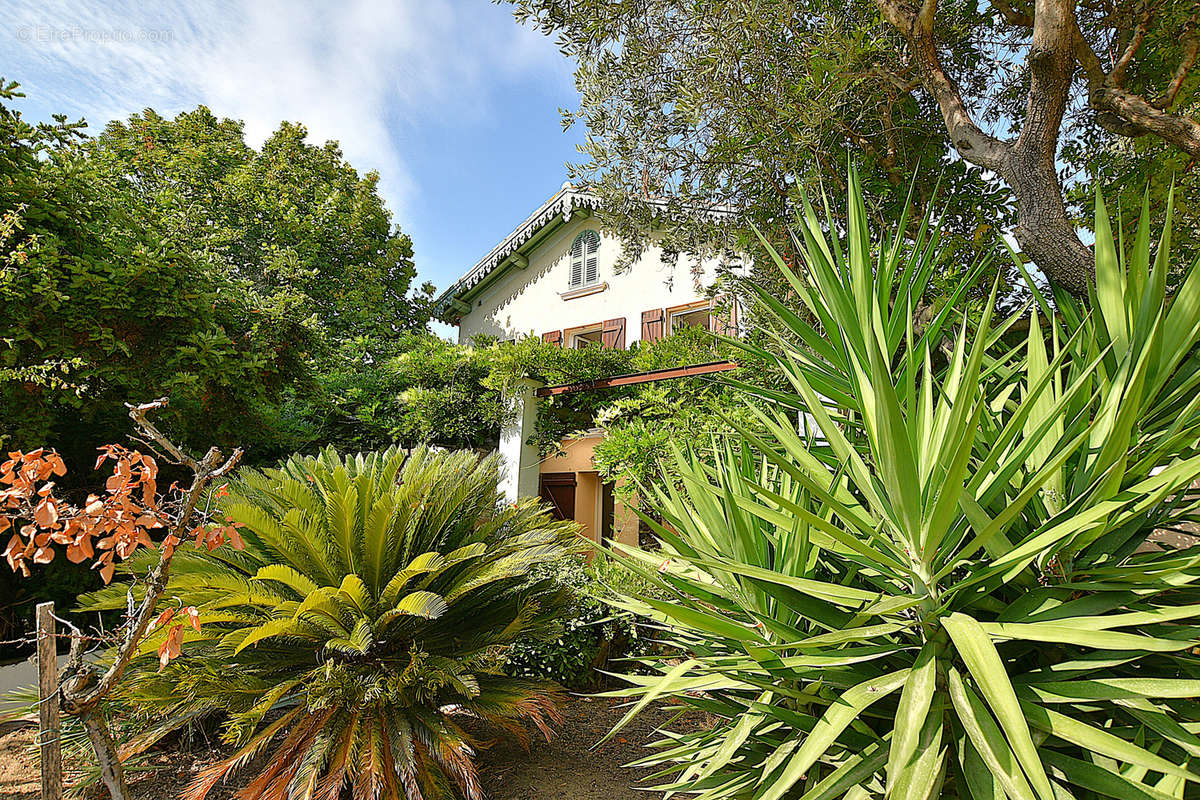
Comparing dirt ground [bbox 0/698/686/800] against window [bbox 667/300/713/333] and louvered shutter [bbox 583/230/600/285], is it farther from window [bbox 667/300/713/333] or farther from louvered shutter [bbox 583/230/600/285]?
louvered shutter [bbox 583/230/600/285]

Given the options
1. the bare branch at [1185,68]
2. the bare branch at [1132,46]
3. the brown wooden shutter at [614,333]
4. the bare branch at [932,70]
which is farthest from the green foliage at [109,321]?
the bare branch at [1185,68]

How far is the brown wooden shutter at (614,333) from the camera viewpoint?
1046 centimetres

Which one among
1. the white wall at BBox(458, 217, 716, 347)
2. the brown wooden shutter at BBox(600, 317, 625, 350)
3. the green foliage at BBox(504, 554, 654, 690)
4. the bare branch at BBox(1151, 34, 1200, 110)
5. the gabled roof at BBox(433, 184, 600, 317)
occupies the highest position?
the gabled roof at BBox(433, 184, 600, 317)

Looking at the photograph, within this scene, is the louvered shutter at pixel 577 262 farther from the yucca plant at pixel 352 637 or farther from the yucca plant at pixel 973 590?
the yucca plant at pixel 973 590

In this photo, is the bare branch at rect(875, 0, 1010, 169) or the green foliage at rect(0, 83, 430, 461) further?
the green foliage at rect(0, 83, 430, 461)

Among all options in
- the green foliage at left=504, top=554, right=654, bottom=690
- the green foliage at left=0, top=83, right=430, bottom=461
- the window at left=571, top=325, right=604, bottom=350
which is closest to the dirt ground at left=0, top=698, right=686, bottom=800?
the green foliage at left=504, top=554, right=654, bottom=690

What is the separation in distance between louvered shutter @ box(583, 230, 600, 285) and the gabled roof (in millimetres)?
590

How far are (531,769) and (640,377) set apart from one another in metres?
4.04

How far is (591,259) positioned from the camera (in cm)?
1118

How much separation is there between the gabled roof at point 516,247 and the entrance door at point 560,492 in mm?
4837

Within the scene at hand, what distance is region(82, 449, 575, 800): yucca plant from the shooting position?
3.17 m

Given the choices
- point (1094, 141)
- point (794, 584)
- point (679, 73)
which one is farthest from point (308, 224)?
point (794, 584)

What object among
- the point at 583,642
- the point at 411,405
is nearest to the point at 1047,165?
the point at 583,642

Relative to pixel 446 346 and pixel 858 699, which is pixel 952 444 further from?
pixel 446 346
